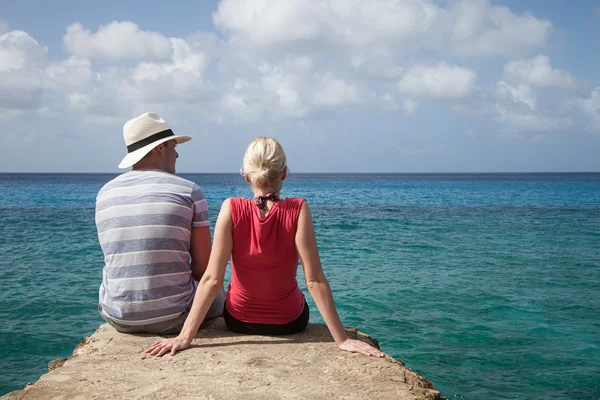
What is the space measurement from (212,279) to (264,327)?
650 millimetres

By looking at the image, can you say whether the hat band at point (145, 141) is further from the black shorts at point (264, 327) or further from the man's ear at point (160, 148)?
the black shorts at point (264, 327)

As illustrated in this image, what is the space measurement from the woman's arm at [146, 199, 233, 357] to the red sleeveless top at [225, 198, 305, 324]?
0.06 m

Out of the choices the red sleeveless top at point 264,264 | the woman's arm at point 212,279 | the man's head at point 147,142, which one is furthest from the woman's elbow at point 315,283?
the man's head at point 147,142

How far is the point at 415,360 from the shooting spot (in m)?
6.39

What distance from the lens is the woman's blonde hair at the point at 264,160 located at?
10.9 feet

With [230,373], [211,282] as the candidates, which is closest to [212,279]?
[211,282]

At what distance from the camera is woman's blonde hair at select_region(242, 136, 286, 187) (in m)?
3.32

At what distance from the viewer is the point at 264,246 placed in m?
3.47

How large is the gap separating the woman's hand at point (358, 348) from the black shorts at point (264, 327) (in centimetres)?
43

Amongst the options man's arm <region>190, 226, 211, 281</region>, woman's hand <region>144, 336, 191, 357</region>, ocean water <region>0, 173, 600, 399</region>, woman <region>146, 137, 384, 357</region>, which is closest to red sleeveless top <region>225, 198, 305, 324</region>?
woman <region>146, 137, 384, 357</region>

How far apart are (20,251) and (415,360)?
1224cm

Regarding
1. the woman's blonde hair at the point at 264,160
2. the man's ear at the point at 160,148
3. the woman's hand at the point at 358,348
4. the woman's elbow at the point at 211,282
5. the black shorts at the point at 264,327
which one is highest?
the man's ear at the point at 160,148

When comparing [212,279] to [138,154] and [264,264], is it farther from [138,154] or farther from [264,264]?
[138,154]

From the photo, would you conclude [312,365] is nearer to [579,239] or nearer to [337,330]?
[337,330]
